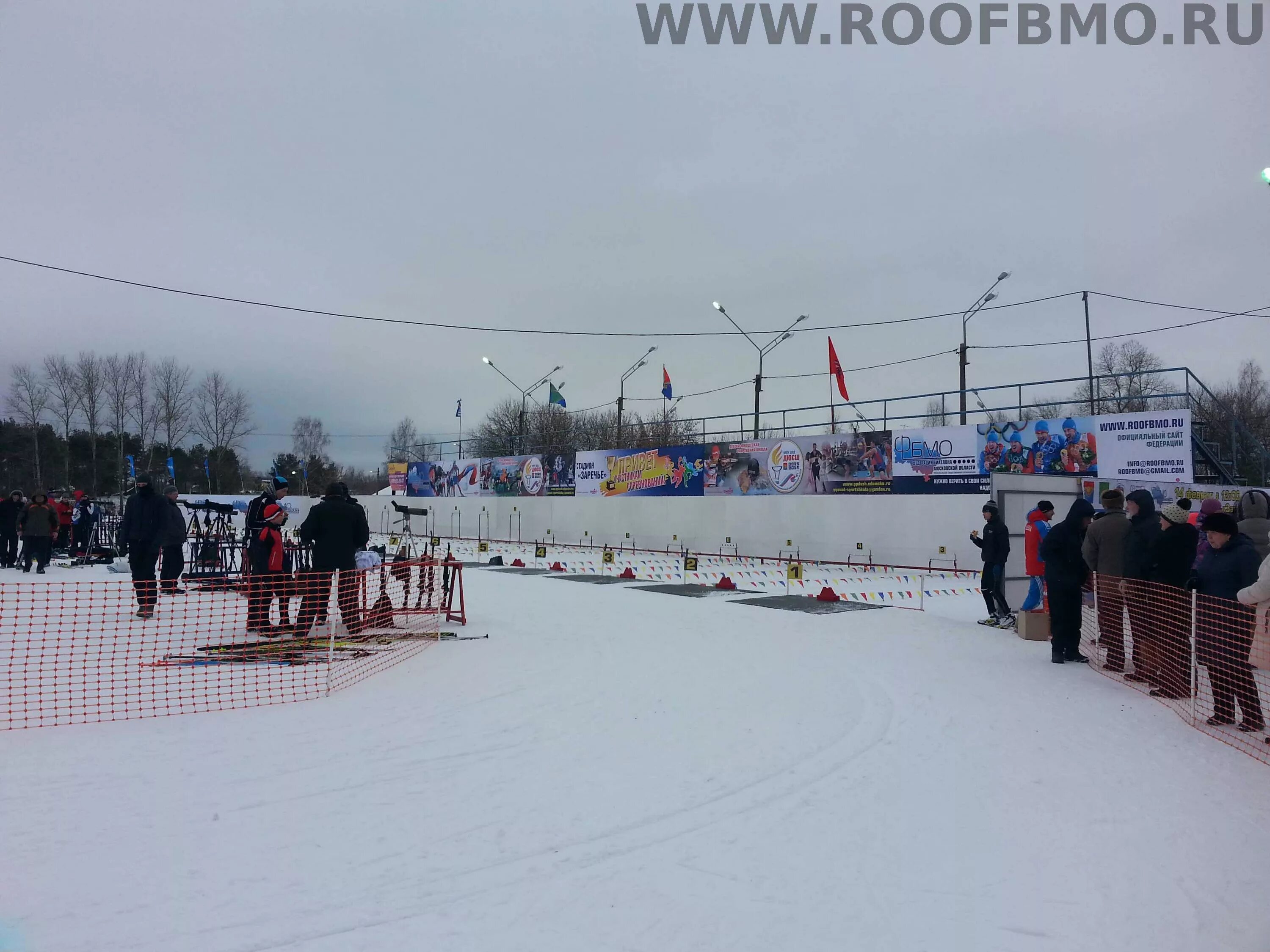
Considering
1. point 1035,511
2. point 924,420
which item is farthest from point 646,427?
point 1035,511

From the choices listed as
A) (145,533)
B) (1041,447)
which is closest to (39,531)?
(145,533)

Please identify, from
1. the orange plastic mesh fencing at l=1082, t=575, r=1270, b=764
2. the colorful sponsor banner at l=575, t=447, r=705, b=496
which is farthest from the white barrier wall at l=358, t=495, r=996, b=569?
the orange plastic mesh fencing at l=1082, t=575, r=1270, b=764

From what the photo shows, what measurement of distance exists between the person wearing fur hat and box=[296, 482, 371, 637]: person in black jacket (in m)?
8.43

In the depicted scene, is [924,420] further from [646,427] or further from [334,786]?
[646,427]

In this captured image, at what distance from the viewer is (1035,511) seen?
11352 millimetres

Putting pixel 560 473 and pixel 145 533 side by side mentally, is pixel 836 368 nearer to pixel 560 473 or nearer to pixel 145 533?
pixel 560 473

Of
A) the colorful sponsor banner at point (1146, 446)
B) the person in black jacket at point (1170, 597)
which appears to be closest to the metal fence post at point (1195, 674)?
the person in black jacket at point (1170, 597)

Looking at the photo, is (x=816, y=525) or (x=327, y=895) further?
(x=816, y=525)

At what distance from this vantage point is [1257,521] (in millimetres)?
7559

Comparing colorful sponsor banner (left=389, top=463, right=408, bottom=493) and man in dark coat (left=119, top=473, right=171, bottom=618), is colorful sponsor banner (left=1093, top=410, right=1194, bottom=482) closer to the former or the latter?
man in dark coat (left=119, top=473, right=171, bottom=618)

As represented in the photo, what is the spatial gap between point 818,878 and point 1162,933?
138 cm

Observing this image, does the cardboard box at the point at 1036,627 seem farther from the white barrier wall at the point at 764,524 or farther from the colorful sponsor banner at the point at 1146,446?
the colorful sponsor banner at the point at 1146,446

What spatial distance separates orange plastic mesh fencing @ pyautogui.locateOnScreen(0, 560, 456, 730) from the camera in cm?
688

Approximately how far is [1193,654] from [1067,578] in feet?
5.91
